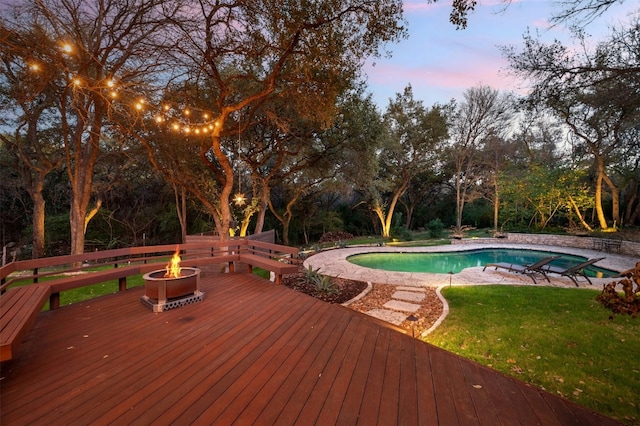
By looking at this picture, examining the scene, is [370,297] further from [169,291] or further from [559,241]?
[559,241]

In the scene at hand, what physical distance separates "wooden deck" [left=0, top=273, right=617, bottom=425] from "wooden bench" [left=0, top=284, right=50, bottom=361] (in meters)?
0.36

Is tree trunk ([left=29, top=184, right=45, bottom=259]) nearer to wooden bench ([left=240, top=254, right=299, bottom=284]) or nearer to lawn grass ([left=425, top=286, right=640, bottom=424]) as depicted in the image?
wooden bench ([left=240, top=254, right=299, bottom=284])

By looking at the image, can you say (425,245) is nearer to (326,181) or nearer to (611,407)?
(326,181)

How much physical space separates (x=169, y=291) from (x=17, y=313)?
5.29ft

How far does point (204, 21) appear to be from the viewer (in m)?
6.99

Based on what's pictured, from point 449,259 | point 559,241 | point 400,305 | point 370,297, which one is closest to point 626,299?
point 400,305

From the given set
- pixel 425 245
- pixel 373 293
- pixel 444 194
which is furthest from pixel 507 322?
pixel 444 194

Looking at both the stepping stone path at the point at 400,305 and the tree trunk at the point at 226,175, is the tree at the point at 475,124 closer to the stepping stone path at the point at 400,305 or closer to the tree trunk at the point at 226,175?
the stepping stone path at the point at 400,305

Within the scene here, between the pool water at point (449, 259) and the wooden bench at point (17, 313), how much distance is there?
10.1 m

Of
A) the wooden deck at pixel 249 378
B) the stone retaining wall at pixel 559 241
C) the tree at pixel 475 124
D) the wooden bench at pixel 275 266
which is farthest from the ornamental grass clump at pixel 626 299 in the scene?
the tree at pixel 475 124

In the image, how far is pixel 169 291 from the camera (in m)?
4.25

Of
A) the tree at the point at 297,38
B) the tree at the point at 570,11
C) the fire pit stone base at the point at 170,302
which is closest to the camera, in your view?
the fire pit stone base at the point at 170,302

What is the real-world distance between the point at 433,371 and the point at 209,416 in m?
2.07

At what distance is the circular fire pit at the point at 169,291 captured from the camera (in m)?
4.19
